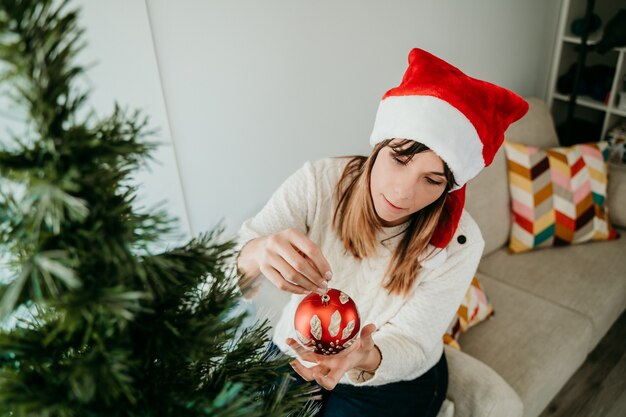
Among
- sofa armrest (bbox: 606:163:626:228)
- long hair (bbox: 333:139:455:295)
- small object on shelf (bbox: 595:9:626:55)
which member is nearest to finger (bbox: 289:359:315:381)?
long hair (bbox: 333:139:455:295)

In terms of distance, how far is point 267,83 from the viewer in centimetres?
157

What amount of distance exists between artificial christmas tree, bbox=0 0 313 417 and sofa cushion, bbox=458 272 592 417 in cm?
130

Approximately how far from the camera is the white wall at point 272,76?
1.38 meters

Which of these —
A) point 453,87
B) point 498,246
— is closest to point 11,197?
point 453,87

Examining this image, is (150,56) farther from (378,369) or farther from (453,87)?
(378,369)

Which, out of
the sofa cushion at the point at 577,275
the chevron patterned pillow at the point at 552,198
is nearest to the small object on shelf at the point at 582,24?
the chevron patterned pillow at the point at 552,198

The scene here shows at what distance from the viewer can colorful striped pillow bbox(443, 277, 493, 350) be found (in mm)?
1606

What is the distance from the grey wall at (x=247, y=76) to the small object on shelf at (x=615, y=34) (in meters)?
0.67

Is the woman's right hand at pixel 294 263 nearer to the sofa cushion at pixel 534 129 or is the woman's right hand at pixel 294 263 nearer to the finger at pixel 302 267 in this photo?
the finger at pixel 302 267

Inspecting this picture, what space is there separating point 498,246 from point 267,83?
4.04 feet

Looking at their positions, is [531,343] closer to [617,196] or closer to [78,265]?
[617,196]

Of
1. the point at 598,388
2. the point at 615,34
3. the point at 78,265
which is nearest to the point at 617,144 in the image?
the point at 615,34

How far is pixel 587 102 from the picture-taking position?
2615 millimetres

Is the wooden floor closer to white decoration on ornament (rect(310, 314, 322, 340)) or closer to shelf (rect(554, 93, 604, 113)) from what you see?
shelf (rect(554, 93, 604, 113))
